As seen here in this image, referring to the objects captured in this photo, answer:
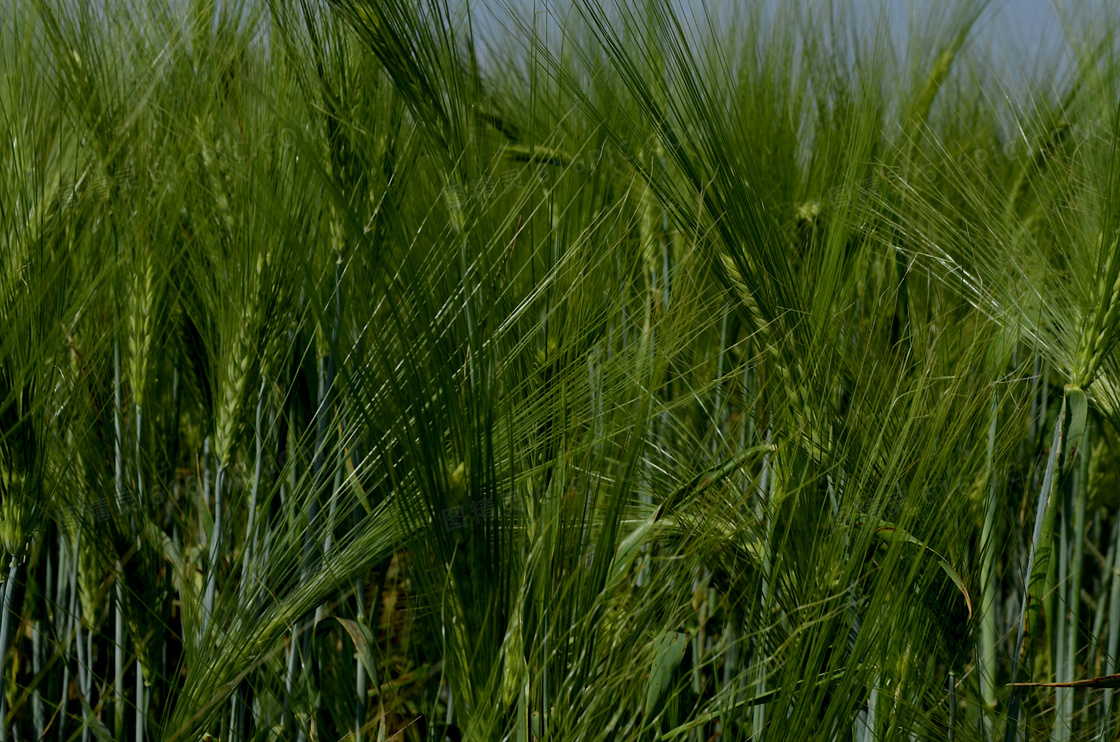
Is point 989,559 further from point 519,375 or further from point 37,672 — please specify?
point 37,672

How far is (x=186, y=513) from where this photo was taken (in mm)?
1258

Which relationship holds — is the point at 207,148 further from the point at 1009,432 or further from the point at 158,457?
the point at 1009,432

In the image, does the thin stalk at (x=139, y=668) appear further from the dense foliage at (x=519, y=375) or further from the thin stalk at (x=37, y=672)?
the thin stalk at (x=37, y=672)

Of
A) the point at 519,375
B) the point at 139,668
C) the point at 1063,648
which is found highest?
the point at 519,375

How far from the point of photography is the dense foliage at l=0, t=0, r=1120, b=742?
24.8 inches

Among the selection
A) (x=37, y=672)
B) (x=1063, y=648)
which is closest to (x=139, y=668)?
(x=37, y=672)

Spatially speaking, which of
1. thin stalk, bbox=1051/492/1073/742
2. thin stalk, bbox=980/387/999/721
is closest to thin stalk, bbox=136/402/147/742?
thin stalk, bbox=980/387/999/721

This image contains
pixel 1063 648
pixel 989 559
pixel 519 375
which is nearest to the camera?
pixel 519 375

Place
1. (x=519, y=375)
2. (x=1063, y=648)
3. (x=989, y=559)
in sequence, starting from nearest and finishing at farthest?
(x=519, y=375) → (x=989, y=559) → (x=1063, y=648)

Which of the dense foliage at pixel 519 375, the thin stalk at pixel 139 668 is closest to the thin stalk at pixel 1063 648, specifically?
the dense foliage at pixel 519 375

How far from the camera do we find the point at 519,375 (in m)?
0.69

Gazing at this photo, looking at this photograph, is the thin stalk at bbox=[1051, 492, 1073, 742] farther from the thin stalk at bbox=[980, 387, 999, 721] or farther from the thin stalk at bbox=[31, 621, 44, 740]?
the thin stalk at bbox=[31, 621, 44, 740]

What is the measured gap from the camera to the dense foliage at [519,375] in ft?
2.07

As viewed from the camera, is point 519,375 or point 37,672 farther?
point 37,672
